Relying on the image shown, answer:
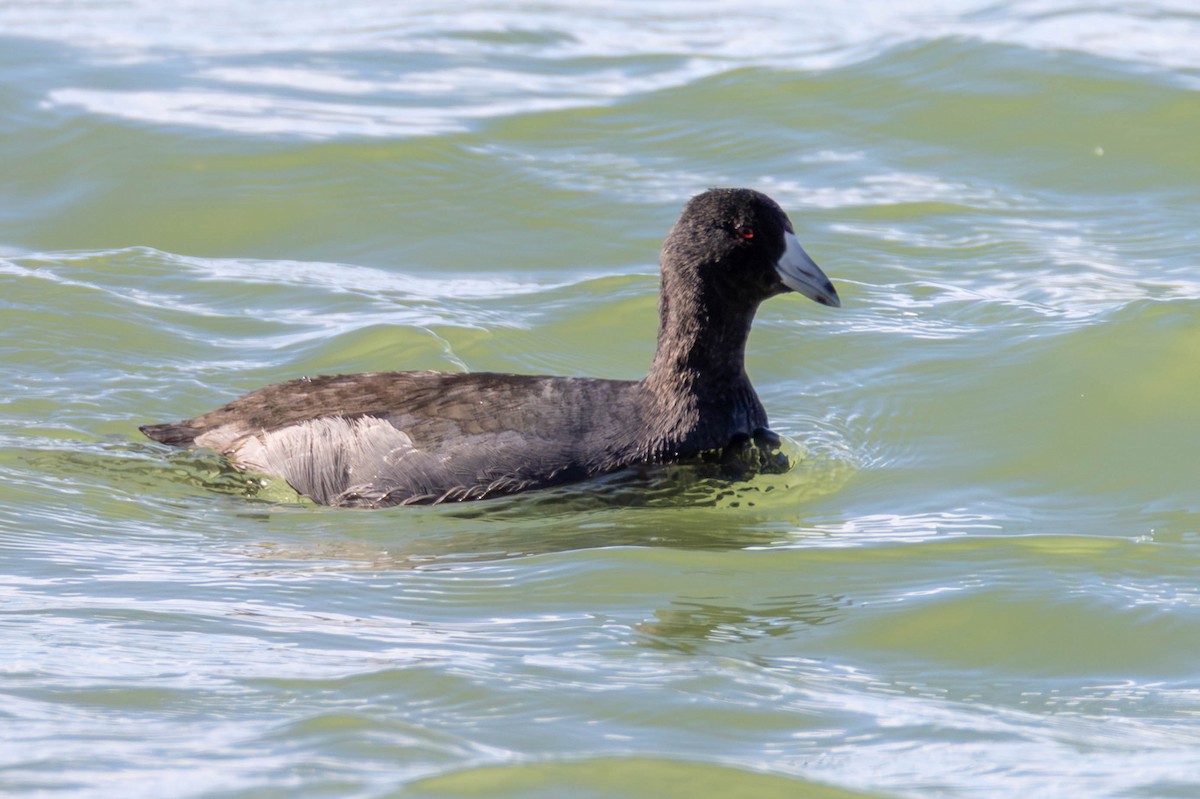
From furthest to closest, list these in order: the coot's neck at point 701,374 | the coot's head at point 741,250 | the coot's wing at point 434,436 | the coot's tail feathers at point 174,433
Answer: the coot's tail feathers at point 174,433 → the coot's head at point 741,250 → the coot's neck at point 701,374 → the coot's wing at point 434,436

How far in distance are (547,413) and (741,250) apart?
1205 millimetres

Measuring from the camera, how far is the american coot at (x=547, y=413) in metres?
7.34

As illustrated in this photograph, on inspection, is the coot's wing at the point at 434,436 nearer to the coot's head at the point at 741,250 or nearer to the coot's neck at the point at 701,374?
the coot's neck at the point at 701,374

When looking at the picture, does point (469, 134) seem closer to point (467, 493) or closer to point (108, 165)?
point (108, 165)

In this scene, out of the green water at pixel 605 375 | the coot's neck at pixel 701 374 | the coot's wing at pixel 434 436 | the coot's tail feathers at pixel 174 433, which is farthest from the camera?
the coot's tail feathers at pixel 174 433

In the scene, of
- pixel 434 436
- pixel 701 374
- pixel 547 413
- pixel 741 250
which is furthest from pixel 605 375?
pixel 434 436

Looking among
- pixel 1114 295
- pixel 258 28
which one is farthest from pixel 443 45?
pixel 1114 295

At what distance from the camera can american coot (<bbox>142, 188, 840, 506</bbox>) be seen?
7344 millimetres

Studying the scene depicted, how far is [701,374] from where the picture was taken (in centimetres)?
775

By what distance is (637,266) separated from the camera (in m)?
10.8

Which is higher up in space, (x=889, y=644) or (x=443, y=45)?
(x=443, y=45)

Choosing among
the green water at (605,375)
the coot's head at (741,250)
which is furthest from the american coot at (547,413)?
the green water at (605,375)

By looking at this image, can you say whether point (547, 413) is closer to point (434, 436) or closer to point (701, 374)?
point (434, 436)

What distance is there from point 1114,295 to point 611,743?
604 cm
